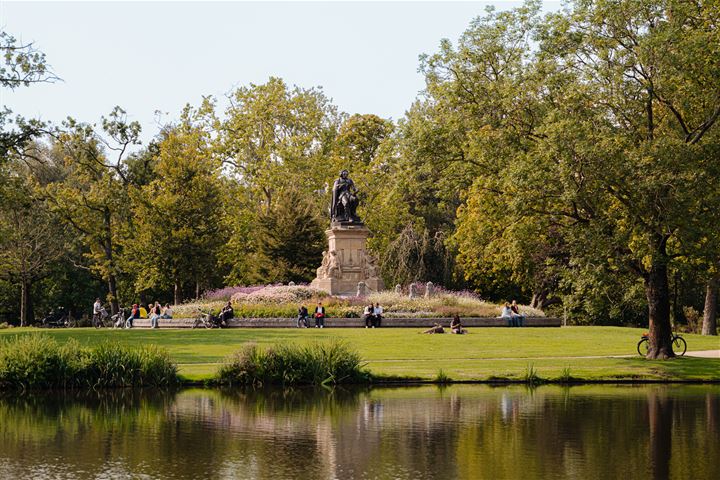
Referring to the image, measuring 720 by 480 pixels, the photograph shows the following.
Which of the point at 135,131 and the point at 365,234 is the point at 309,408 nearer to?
the point at 365,234

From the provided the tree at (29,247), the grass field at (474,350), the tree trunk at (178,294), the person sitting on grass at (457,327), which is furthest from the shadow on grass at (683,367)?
the tree at (29,247)

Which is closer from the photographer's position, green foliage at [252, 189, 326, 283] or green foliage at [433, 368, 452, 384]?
green foliage at [433, 368, 452, 384]

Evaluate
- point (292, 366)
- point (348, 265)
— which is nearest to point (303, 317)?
point (348, 265)

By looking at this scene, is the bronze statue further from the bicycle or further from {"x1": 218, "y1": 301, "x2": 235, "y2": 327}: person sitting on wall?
the bicycle

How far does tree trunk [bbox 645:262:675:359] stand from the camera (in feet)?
107

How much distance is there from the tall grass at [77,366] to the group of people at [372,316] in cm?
1738

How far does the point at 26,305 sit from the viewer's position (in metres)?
65.3

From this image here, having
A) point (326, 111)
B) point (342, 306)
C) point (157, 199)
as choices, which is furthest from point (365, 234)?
point (326, 111)

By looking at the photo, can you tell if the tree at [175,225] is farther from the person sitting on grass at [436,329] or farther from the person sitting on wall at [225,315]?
the person sitting on grass at [436,329]

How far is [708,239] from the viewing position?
102 feet

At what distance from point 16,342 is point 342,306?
22265mm

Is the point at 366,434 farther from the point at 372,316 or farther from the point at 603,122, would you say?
the point at 372,316

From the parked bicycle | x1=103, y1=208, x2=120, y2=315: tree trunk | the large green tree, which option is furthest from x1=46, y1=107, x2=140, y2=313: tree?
the large green tree

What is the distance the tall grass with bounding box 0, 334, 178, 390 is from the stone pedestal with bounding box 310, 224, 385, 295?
24513 millimetres
